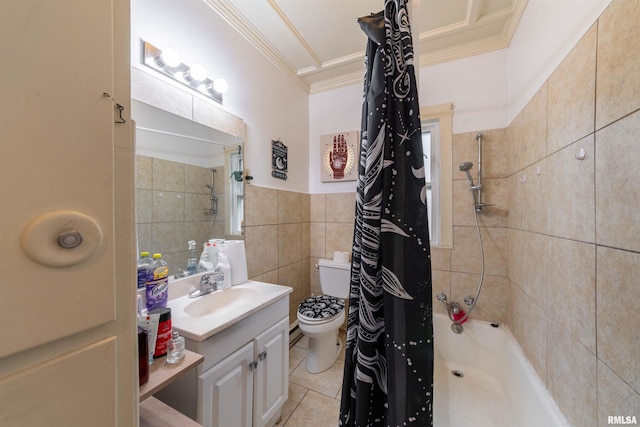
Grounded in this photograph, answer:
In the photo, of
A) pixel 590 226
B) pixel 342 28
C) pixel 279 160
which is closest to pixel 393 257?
pixel 590 226

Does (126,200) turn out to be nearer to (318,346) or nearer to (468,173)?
(318,346)

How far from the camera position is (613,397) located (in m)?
0.71

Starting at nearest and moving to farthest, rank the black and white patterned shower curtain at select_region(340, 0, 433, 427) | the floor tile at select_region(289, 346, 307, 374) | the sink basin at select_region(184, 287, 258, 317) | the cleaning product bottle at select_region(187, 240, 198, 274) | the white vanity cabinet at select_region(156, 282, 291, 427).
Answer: the black and white patterned shower curtain at select_region(340, 0, 433, 427)
the white vanity cabinet at select_region(156, 282, 291, 427)
the sink basin at select_region(184, 287, 258, 317)
the cleaning product bottle at select_region(187, 240, 198, 274)
the floor tile at select_region(289, 346, 307, 374)

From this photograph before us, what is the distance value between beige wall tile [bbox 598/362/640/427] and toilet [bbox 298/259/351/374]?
1272 mm

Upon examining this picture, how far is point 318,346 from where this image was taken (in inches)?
69.8

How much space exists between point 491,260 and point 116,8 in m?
Result: 2.27

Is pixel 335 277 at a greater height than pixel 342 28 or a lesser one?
lesser

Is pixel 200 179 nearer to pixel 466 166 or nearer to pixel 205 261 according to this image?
pixel 205 261

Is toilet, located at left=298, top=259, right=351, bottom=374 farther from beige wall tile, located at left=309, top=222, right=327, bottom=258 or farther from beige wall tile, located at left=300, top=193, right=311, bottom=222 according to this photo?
beige wall tile, located at left=300, top=193, right=311, bottom=222

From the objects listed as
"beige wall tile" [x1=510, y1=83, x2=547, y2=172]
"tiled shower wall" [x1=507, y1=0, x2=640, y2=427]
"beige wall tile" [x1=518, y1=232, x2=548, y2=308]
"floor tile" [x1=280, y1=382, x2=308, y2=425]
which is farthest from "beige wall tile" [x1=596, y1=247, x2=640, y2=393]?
"floor tile" [x1=280, y1=382, x2=308, y2=425]

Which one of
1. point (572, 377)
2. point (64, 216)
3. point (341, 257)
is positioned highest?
point (64, 216)

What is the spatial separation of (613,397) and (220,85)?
221cm

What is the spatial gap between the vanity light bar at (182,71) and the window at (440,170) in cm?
158

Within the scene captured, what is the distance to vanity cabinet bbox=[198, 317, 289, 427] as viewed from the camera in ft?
3.16
